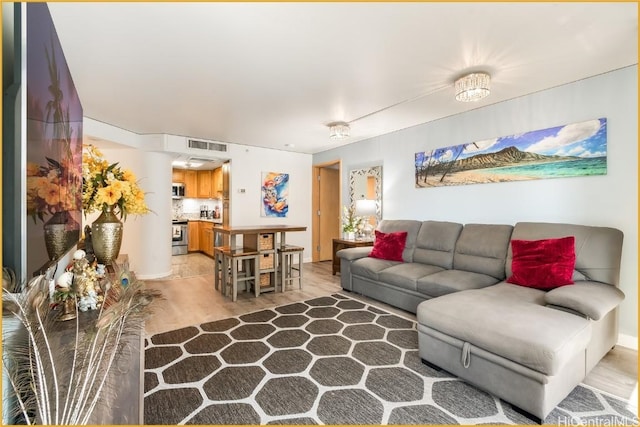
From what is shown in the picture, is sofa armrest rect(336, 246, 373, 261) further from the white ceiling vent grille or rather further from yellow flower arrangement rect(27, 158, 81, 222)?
yellow flower arrangement rect(27, 158, 81, 222)

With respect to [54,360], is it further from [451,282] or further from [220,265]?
[220,265]

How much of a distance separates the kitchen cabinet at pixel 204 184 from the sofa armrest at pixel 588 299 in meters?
7.14

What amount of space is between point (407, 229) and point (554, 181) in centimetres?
170

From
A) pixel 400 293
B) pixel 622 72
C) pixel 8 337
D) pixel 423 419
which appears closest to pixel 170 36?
pixel 8 337

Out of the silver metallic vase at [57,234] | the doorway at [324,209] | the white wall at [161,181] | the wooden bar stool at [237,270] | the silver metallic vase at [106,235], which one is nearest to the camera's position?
the silver metallic vase at [57,234]

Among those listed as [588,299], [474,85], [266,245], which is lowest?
[588,299]

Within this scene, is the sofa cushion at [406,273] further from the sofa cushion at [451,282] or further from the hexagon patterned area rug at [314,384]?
the hexagon patterned area rug at [314,384]

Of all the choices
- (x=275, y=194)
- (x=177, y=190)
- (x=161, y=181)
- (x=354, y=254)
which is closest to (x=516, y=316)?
(x=354, y=254)

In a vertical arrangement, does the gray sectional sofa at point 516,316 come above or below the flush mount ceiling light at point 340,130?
below

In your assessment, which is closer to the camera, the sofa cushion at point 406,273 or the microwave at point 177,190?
the sofa cushion at point 406,273

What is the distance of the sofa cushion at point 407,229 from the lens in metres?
3.88

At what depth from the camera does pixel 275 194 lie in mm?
5832

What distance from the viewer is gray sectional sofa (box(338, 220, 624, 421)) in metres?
1.62

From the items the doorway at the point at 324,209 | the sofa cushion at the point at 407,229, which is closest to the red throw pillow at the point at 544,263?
the sofa cushion at the point at 407,229
